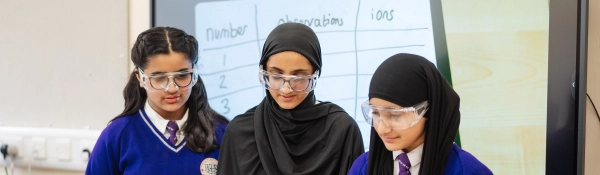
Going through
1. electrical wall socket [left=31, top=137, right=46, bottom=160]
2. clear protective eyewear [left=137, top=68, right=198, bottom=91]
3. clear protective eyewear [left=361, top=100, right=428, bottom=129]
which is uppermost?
clear protective eyewear [left=137, top=68, right=198, bottom=91]

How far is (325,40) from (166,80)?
0.63 m

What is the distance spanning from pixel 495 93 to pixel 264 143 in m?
0.72

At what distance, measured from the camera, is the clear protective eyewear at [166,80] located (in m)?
1.89

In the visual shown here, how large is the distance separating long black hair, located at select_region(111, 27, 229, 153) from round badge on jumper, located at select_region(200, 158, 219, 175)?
0.03 m

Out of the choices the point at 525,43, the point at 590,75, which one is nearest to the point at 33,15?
the point at 525,43

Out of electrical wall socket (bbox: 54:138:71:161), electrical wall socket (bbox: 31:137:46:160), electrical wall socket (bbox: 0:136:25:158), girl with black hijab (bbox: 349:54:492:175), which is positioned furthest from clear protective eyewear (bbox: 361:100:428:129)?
electrical wall socket (bbox: 0:136:25:158)

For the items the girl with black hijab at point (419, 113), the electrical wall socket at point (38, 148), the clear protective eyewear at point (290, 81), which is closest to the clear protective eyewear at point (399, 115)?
the girl with black hijab at point (419, 113)

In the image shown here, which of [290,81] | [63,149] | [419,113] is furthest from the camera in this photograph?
[63,149]

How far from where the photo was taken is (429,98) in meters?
1.46

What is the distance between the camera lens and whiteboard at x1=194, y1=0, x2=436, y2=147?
2135 mm

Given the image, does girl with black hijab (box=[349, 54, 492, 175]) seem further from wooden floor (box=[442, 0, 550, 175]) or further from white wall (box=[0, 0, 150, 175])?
white wall (box=[0, 0, 150, 175])

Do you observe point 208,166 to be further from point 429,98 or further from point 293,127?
point 429,98

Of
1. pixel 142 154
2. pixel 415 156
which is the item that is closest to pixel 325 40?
pixel 142 154

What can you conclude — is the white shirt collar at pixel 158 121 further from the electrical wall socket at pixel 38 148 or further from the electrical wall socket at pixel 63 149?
the electrical wall socket at pixel 38 148
